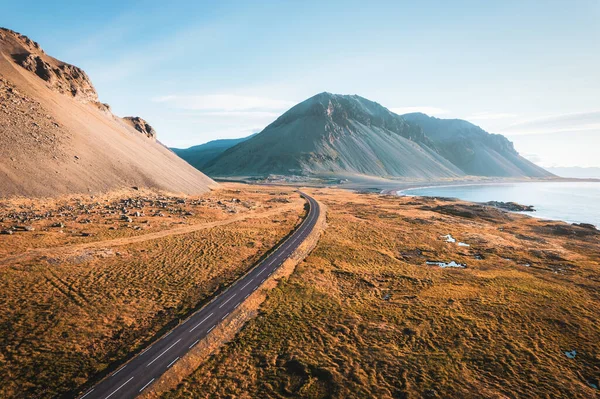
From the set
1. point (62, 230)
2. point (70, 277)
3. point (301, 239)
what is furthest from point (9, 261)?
point (301, 239)

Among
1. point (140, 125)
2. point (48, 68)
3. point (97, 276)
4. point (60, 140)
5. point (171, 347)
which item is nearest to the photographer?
point (171, 347)

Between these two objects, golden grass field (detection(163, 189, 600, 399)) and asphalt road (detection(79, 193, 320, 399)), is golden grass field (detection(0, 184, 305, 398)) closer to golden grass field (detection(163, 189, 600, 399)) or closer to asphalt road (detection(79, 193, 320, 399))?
asphalt road (detection(79, 193, 320, 399))

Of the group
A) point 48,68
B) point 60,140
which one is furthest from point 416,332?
point 48,68

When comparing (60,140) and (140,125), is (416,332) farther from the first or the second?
(140,125)

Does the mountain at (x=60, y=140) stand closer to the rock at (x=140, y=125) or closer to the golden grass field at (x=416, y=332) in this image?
the rock at (x=140, y=125)

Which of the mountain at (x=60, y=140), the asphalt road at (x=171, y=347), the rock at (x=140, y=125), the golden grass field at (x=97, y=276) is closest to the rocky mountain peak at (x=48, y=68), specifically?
the mountain at (x=60, y=140)

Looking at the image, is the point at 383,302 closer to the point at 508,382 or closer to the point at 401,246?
the point at 508,382
